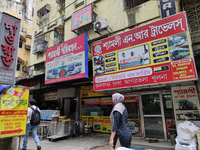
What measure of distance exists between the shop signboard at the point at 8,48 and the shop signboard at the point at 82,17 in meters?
4.92

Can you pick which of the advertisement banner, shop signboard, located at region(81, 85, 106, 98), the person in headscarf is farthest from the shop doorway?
the advertisement banner

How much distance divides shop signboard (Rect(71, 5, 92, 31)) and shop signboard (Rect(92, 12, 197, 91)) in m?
2.86

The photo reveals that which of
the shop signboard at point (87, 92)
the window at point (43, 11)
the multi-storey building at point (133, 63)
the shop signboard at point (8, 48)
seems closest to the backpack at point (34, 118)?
the shop signboard at point (8, 48)

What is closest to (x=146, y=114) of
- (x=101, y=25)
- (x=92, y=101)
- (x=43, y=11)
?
(x=92, y=101)

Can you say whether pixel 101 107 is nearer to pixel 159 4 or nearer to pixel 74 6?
pixel 159 4

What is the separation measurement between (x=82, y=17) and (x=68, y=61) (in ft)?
11.6

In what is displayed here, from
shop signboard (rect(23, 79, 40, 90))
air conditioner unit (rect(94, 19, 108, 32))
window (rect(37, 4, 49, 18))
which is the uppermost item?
Answer: window (rect(37, 4, 49, 18))

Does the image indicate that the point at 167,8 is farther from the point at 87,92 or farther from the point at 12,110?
the point at 12,110

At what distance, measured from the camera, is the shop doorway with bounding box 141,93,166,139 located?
6628 mm

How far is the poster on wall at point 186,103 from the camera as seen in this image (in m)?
5.63

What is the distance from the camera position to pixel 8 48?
17.0 feet

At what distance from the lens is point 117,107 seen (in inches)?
126

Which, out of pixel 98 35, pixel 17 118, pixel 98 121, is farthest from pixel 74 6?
pixel 17 118

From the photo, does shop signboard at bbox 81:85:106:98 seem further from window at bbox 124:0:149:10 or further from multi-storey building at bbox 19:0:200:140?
window at bbox 124:0:149:10
